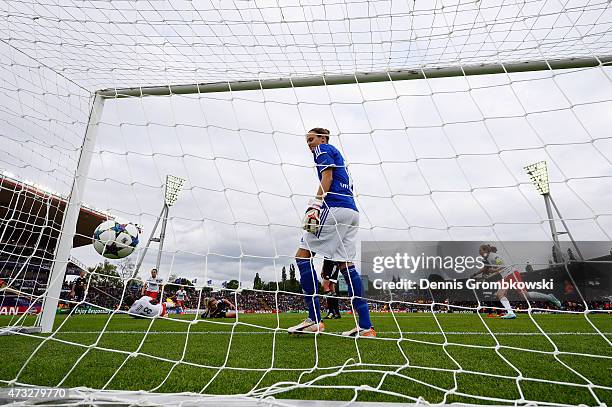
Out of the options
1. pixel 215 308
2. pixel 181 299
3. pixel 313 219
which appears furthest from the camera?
pixel 181 299

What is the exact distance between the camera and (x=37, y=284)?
5.16 meters

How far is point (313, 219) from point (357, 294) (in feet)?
2.33

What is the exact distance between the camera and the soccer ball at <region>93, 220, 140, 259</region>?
13.4 feet

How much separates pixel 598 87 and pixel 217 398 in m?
2.98

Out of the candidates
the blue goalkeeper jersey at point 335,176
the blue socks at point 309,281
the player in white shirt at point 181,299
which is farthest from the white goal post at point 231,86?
→ the player in white shirt at point 181,299

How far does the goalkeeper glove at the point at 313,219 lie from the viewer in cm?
316

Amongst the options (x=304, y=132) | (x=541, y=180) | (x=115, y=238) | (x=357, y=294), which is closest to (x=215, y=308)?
(x=115, y=238)

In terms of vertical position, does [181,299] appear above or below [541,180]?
above

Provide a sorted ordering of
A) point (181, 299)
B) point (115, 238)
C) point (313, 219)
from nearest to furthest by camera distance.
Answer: point (313, 219)
point (115, 238)
point (181, 299)

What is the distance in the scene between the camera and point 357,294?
321cm

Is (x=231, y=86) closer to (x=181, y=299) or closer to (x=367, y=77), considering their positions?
(x=367, y=77)

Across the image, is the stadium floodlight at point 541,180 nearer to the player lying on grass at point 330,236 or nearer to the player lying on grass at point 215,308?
the player lying on grass at point 330,236

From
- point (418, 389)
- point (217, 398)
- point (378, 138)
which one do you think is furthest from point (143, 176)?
point (418, 389)

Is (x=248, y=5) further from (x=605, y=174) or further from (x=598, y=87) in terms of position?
(x=605, y=174)
